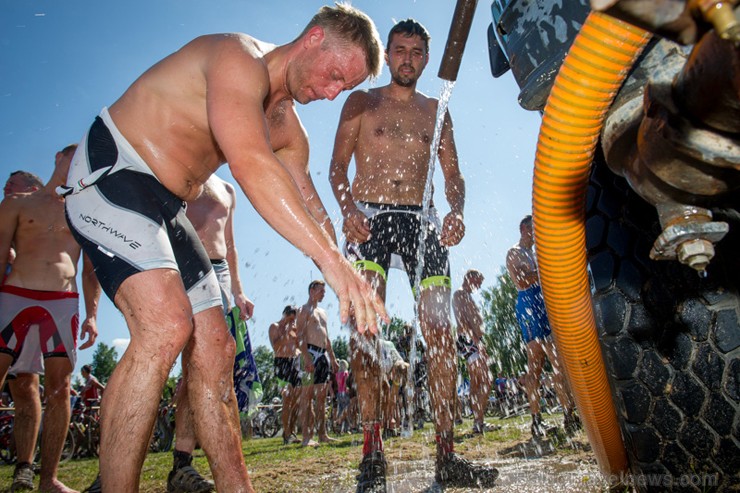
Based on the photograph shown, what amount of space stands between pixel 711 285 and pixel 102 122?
2403 mm

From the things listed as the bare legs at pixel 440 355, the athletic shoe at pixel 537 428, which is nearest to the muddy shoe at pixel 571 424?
the athletic shoe at pixel 537 428

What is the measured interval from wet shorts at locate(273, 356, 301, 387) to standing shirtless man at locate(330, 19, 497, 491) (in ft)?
19.2

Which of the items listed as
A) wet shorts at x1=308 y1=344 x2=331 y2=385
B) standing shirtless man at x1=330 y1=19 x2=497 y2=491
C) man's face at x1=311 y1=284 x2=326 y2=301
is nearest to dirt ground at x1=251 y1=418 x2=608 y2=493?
standing shirtless man at x1=330 y1=19 x2=497 y2=491

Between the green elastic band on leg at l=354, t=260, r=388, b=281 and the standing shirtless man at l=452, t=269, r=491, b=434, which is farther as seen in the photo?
the standing shirtless man at l=452, t=269, r=491, b=434

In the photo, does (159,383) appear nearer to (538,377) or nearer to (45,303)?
(45,303)

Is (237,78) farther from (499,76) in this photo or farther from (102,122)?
(499,76)

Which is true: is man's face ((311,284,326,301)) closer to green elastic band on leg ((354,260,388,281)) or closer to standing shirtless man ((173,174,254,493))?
standing shirtless man ((173,174,254,493))

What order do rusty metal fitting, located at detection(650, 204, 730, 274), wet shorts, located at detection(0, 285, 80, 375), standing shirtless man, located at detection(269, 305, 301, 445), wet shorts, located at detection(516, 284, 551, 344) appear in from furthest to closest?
1. standing shirtless man, located at detection(269, 305, 301, 445)
2. wet shorts, located at detection(516, 284, 551, 344)
3. wet shorts, located at detection(0, 285, 80, 375)
4. rusty metal fitting, located at detection(650, 204, 730, 274)

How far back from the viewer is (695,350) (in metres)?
1.23

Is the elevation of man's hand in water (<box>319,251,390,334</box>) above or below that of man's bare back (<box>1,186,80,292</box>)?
below

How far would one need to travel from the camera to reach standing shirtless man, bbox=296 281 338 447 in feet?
27.2

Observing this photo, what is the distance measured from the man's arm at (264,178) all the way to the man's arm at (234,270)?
10.2 feet

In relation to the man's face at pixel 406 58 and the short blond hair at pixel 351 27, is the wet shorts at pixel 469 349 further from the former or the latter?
the short blond hair at pixel 351 27

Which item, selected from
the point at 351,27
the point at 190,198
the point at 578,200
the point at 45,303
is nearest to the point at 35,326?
the point at 45,303
